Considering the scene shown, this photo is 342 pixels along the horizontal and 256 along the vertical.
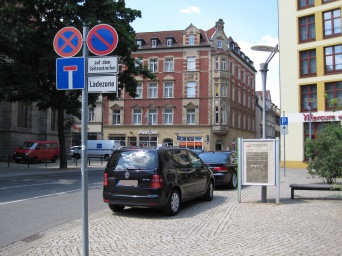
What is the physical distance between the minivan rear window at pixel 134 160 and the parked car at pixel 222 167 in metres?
5.87

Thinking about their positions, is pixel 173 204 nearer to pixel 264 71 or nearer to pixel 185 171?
pixel 185 171

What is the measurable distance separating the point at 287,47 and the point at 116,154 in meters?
28.2

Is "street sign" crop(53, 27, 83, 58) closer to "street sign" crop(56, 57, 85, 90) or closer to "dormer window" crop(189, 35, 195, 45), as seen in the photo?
"street sign" crop(56, 57, 85, 90)

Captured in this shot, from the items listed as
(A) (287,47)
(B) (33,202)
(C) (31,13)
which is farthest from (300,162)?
(B) (33,202)

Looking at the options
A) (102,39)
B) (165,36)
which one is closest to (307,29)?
(165,36)

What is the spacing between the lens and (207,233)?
7082 millimetres

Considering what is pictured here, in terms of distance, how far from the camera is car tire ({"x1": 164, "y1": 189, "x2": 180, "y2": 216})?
29.4 ft

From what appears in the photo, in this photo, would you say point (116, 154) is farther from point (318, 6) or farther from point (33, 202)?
point (318, 6)

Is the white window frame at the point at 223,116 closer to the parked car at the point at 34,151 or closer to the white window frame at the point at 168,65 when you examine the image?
the white window frame at the point at 168,65

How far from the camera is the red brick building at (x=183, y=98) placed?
57.1 metres

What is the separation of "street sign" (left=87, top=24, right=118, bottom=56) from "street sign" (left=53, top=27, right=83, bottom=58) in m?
0.20

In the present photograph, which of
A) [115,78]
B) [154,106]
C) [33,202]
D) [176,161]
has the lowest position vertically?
[33,202]

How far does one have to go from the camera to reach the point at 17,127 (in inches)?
1476

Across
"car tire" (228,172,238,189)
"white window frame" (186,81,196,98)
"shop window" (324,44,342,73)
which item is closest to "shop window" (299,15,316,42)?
"shop window" (324,44,342,73)
